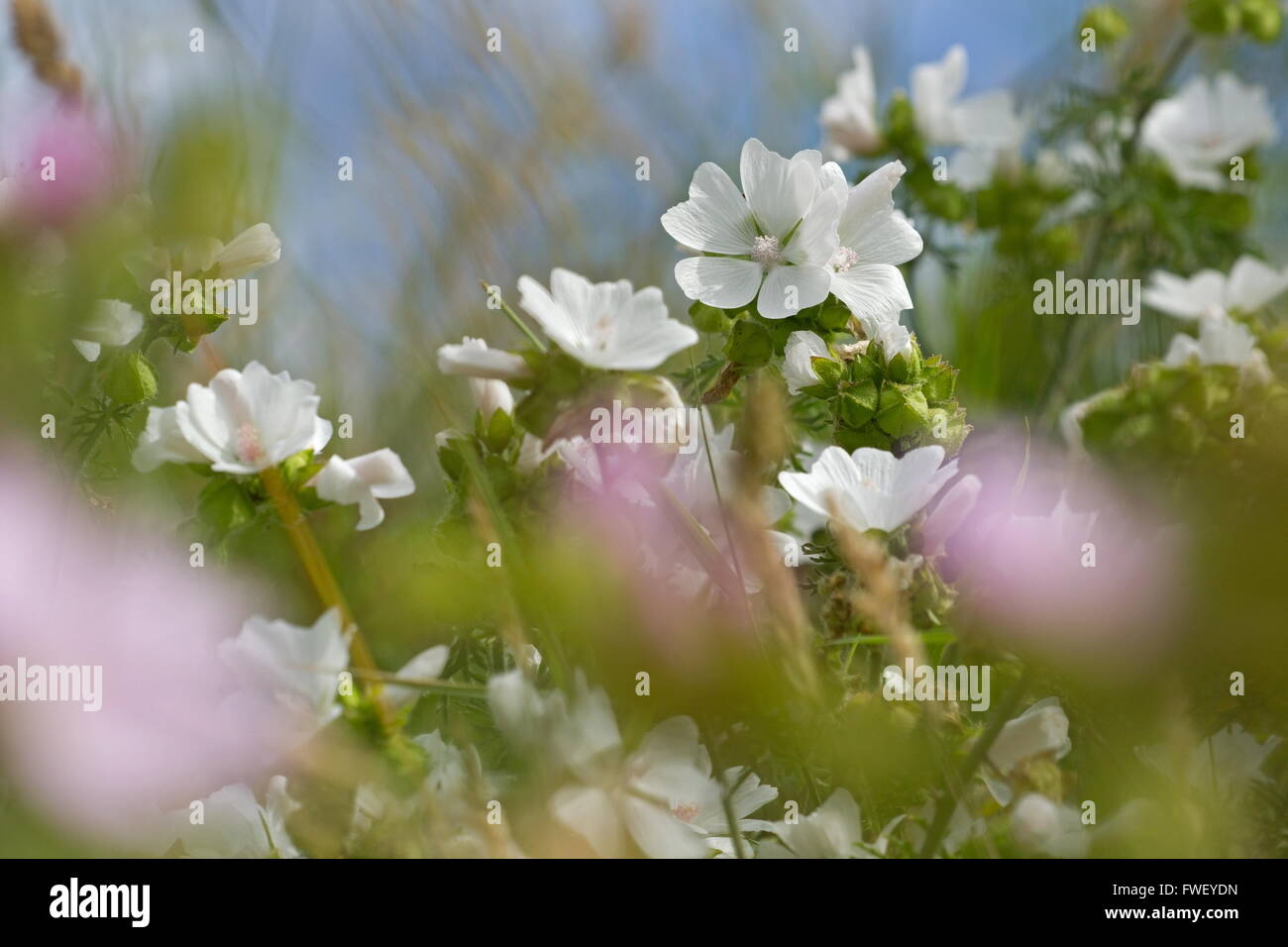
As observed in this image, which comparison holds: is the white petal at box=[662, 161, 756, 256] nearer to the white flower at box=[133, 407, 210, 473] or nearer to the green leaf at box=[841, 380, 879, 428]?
the green leaf at box=[841, 380, 879, 428]

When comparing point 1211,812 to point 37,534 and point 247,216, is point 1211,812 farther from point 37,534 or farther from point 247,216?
point 247,216

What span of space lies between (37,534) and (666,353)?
1.03 feet

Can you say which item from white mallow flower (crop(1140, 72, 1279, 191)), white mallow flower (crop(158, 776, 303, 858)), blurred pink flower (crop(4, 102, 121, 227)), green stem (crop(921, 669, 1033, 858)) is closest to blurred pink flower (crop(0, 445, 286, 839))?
white mallow flower (crop(158, 776, 303, 858))

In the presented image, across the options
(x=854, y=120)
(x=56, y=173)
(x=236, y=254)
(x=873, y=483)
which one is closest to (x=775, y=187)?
(x=873, y=483)

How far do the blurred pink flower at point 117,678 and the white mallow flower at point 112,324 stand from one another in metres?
0.07

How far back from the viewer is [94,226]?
54 cm

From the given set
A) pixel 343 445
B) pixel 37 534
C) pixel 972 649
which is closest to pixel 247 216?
pixel 343 445

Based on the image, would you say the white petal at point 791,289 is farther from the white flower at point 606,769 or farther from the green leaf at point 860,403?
the white flower at point 606,769

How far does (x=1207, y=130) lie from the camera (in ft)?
3.71

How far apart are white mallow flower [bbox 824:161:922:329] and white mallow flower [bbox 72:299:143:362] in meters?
0.32

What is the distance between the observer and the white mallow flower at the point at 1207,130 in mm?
1091

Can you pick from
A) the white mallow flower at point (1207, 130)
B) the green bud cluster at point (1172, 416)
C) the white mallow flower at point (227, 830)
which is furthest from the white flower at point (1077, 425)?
the white mallow flower at point (1207, 130)
